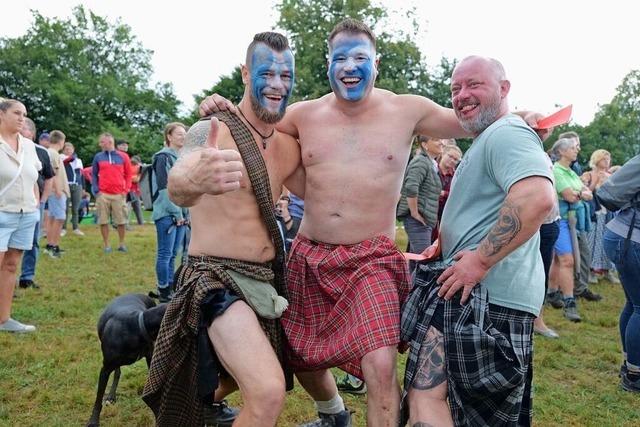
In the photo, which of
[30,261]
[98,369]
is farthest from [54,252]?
[98,369]

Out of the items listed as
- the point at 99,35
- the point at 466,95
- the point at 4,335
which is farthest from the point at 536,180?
the point at 99,35

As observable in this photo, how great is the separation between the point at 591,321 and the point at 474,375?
180 inches

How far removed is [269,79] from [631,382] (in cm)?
349

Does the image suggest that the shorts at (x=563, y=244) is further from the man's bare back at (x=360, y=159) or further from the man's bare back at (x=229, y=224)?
the man's bare back at (x=229, y=224)

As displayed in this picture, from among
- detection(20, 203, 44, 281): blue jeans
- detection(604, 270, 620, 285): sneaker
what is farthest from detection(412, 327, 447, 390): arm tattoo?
detection(604, 270, 620, 285): sneaker

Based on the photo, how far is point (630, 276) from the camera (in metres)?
3.98

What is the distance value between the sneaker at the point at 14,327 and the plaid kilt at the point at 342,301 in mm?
3235

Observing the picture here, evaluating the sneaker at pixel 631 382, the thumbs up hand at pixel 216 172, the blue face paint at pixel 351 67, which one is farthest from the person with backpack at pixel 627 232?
the thumbs up hand at pixel 216 172

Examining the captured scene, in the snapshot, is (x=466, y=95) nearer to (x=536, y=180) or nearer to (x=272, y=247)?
(x=536, y=180)

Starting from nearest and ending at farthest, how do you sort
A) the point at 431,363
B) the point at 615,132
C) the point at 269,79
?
the point at 431,363, the point at 269,79, the point at 615,132

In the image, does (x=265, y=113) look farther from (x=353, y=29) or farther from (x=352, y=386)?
(x=352, y=386)

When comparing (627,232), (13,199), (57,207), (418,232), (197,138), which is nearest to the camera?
(197,138)

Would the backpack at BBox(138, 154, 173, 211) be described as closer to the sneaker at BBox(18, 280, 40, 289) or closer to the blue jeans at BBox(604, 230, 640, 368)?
the sneaker at BBox(18, 280, 40, 289)

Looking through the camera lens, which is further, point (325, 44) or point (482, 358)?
point (325, 44)
